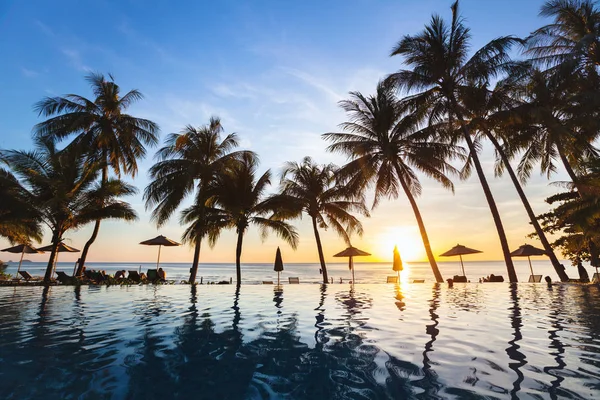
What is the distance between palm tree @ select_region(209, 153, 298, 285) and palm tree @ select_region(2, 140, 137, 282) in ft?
18.2

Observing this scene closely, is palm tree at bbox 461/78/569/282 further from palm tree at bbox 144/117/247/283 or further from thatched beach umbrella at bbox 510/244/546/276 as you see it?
palm tree at bbox 144/117/247/283

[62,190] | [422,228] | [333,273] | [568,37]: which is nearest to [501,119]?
[568,37]

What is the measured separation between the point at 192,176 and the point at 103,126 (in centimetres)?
798

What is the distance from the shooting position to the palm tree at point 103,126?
68.2 feet

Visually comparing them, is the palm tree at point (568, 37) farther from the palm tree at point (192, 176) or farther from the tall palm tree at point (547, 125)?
the palm tree at point (192, 176)

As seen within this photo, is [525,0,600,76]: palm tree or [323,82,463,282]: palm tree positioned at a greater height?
A: [525,0,600,76]: palm tree

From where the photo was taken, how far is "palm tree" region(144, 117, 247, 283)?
19.8 metres

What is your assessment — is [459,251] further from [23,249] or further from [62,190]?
[23,249]

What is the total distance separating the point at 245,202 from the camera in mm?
20547

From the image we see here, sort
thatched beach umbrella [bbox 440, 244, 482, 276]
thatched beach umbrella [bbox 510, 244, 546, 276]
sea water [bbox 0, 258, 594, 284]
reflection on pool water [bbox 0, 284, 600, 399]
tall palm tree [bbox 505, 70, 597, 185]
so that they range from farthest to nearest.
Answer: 1. sea water [bbox 0, 258, 594, 284]
2. thatched beach umbrella [bbox 440, 244, 482, 276]
3. thatched beach umbrella [bbox 510, 244, 546, 276]
4. tall palm tree [bbox 505, 70, 597, 185]
5. reflection on pool water [bbox 0, 284, 600, 399]

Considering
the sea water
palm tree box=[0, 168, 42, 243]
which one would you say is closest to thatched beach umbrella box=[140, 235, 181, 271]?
the sea water

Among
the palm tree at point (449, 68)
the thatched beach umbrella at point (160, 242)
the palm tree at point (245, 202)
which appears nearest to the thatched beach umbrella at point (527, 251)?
the palm tree at point (449, 68)

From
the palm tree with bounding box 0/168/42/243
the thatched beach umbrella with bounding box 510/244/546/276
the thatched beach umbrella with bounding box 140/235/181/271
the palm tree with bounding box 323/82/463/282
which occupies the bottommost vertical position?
the thatched beach umbrella with bounding box 510/244/546/276

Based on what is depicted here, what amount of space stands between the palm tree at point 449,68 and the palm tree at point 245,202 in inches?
404
